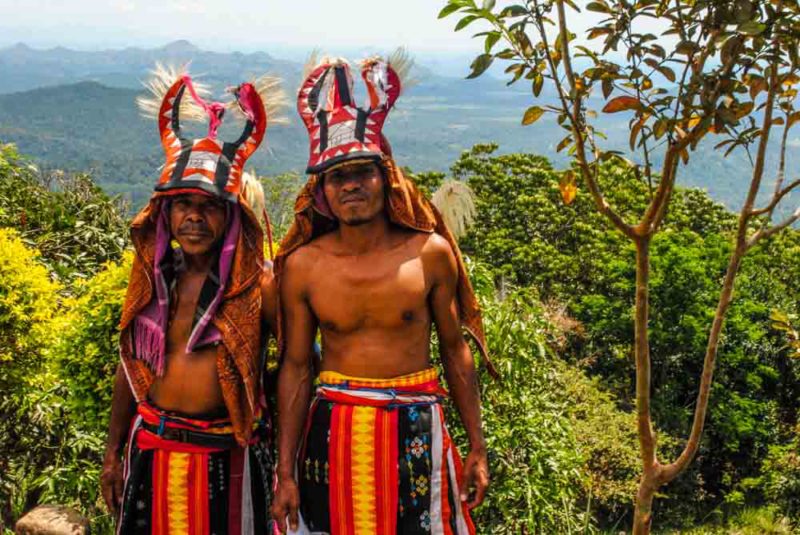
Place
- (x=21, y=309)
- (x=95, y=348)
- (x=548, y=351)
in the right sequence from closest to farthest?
(x=95, y=348)
(x=21, y=309)
(x=548, y=351)

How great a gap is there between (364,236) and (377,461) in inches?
33.8

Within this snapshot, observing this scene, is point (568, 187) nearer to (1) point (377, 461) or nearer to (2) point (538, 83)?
(2) point (538, 83)

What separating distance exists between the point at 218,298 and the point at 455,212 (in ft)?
3.57

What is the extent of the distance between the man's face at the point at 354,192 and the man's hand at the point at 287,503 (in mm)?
1026

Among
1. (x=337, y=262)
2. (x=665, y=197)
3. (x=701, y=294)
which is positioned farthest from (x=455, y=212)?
(x=701, y=294)

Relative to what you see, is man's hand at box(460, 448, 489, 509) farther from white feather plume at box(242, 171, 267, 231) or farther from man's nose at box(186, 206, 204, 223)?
man's nose at box(186, 206, 204, 223)

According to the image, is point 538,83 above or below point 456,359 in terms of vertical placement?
above

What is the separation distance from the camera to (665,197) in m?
3.00

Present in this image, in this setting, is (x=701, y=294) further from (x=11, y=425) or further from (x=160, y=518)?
(x=160, y=518)

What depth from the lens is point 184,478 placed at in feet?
9.78

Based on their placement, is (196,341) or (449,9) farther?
(196,341)

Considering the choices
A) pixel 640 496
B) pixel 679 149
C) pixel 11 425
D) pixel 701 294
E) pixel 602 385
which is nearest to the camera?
pixel 679 149

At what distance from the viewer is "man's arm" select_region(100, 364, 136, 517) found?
3191mm

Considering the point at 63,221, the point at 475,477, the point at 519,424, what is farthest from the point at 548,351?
the point at 63,221
